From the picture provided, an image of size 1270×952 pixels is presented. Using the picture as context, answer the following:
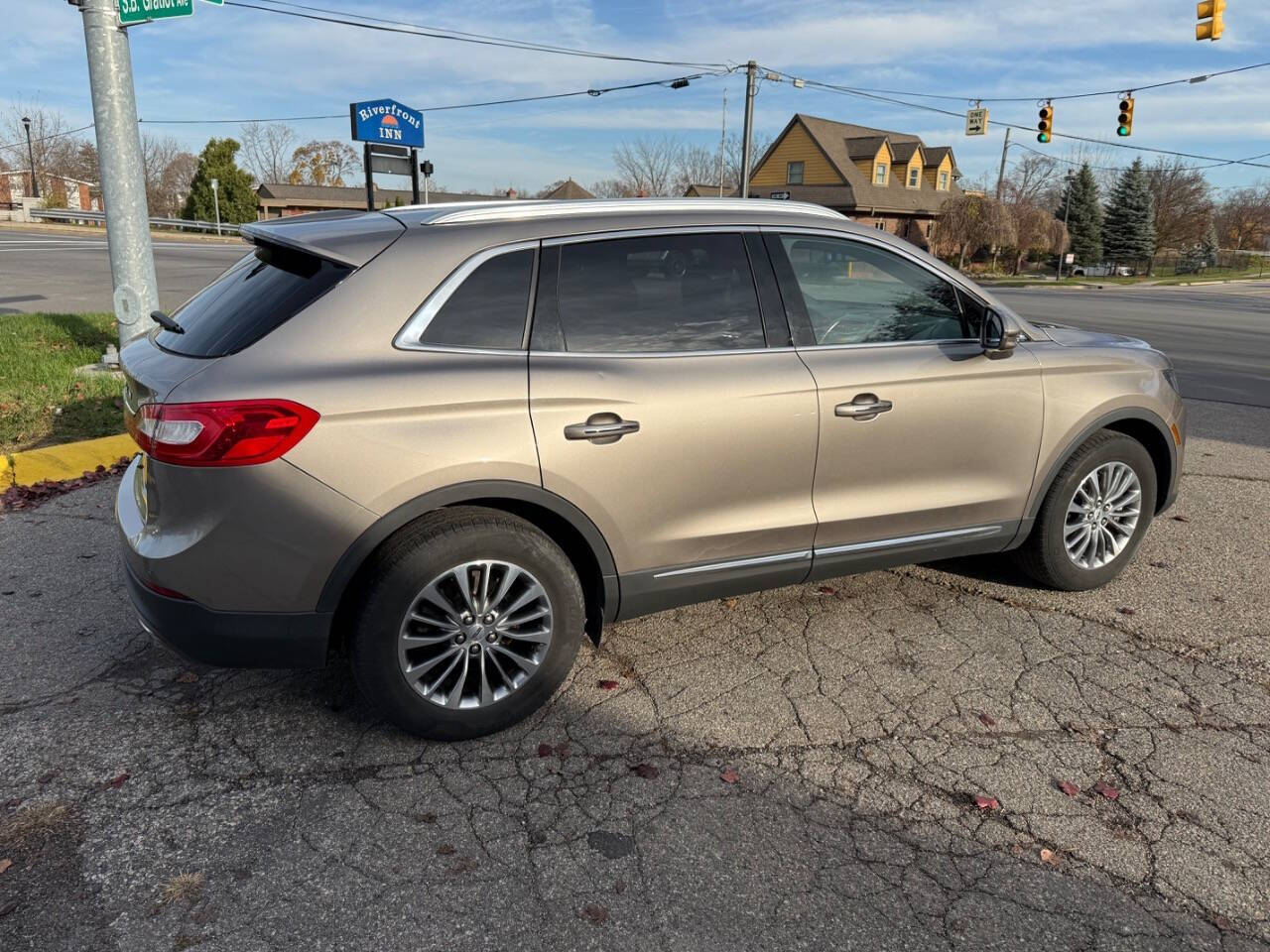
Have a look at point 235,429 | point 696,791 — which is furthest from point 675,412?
point 235,429

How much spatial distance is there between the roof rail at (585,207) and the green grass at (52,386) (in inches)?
196

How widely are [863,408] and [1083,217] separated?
68.4 m

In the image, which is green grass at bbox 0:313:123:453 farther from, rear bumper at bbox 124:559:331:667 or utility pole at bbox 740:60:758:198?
utility pole at bbox 740:60:758:198

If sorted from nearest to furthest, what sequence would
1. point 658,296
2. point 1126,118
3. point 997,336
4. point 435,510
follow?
1. point 435,510
2. point 658,296
3. point 997,336
4. point 1126,118

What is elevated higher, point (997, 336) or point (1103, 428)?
point (997, 336)

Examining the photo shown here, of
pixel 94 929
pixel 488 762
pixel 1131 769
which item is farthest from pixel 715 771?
pixel 94 929

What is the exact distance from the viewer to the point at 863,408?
368 centimetres

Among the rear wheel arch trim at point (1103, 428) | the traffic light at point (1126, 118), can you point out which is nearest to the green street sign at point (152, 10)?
the rear wheel arch trim at point (1103, 428)

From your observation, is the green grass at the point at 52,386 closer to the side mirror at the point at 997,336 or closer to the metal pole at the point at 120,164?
the metal pole at the point at 120,164

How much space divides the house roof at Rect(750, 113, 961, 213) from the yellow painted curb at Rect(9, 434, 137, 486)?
1843 inches

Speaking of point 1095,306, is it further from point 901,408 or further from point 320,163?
point 320,163

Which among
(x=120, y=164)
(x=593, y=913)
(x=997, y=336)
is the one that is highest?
(x=120, y=164)

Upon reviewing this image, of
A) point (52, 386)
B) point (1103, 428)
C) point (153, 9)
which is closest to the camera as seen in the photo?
point (1103, 428)

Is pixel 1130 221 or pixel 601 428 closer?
pixel 601 428
